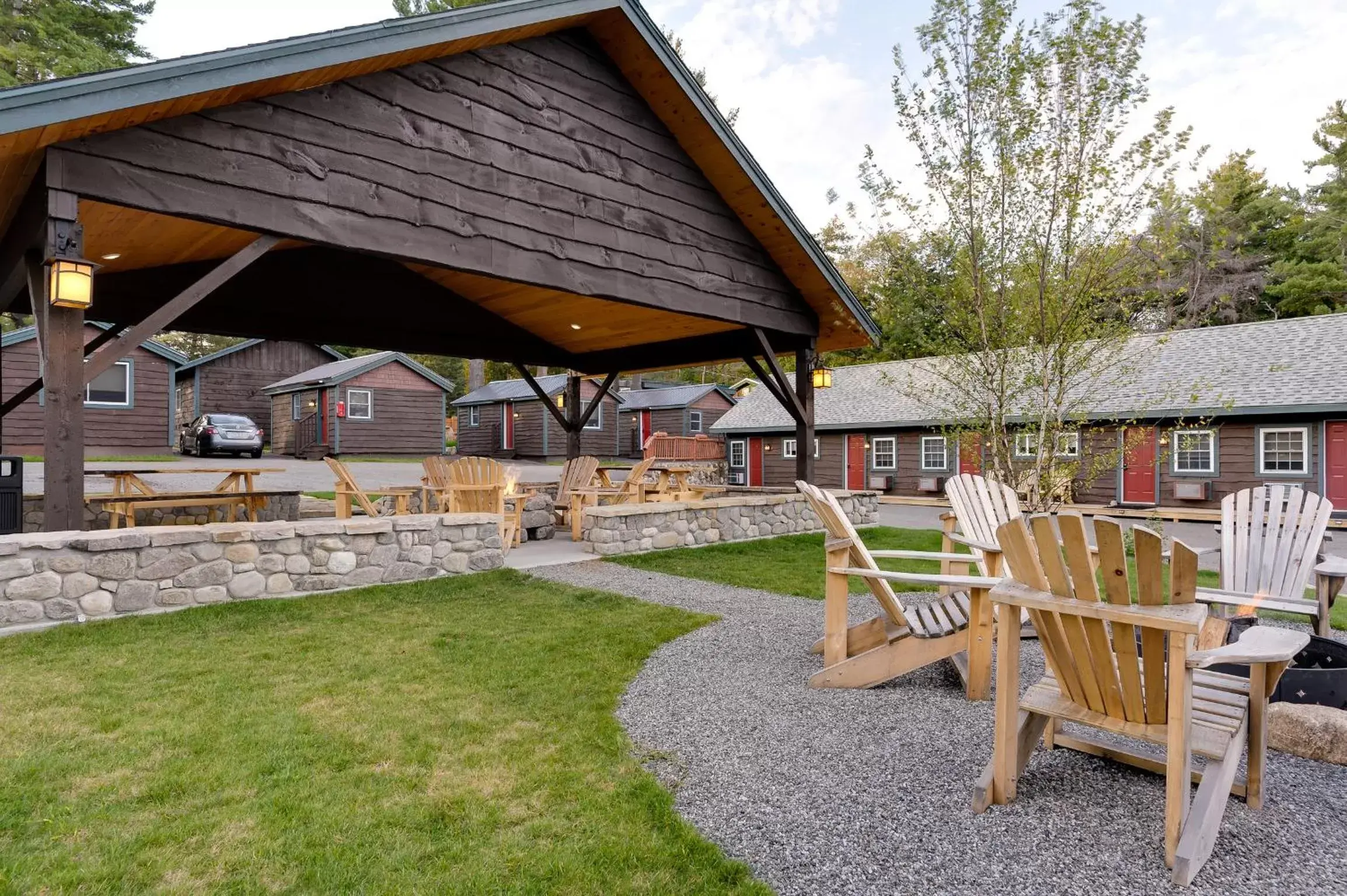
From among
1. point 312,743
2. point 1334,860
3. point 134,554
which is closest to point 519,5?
point 134,554

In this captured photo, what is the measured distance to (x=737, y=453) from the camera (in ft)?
70.3

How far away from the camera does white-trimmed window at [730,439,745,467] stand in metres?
21.3

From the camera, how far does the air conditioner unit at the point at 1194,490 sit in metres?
13.6

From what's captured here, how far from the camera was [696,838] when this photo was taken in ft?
7.03

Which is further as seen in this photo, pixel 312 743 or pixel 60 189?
pixel 60 189

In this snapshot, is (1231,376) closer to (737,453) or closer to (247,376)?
(737,453)

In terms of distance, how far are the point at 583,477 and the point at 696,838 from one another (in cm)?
747

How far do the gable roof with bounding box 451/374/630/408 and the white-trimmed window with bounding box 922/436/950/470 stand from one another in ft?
44.2

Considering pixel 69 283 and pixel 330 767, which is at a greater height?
pixel 69 283

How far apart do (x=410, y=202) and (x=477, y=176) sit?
26.4 inches

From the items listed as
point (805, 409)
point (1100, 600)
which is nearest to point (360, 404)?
point (805, 409)

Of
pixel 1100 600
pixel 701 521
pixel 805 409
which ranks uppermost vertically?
pixel 805 409

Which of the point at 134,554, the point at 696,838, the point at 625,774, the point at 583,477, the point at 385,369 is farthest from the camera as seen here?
the point at 385,369

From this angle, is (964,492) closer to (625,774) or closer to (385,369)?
(625,774)
